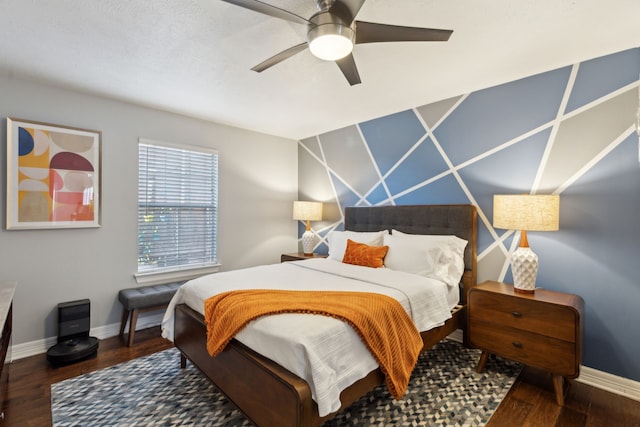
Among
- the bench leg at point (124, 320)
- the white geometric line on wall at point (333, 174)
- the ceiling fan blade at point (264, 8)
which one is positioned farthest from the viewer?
the white geometric line on wall at point (333, 174)

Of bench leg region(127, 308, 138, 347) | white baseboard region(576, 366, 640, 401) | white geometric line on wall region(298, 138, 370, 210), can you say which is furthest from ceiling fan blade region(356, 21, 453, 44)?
bench leg region(127, 308, 138, 347)

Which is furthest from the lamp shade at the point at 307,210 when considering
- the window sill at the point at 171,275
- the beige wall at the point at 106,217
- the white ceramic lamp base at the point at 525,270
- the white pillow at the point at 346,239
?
the white ceramic lamp base at the point at 525,270

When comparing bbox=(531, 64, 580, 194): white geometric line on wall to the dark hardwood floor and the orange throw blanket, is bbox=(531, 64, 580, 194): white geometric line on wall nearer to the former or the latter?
the dark hardwood floor

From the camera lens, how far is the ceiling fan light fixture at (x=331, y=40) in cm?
161

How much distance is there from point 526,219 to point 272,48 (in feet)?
7.59

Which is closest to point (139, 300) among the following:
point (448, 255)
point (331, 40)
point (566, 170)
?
point (331, 40)

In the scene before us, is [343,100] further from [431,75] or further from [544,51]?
[544,51]

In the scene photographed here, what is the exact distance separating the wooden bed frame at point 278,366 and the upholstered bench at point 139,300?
0.80 metres

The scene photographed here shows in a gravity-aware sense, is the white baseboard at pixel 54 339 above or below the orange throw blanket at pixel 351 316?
below

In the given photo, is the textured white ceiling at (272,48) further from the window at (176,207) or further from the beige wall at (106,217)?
the window at (176,207)

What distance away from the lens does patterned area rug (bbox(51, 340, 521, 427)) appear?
1931mm

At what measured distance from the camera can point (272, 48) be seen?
2240 millimetres

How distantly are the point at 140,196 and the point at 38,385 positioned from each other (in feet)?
6.23

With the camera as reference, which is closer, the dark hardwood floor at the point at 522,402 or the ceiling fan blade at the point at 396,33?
the ceiling fan blade at the point at 396,33
